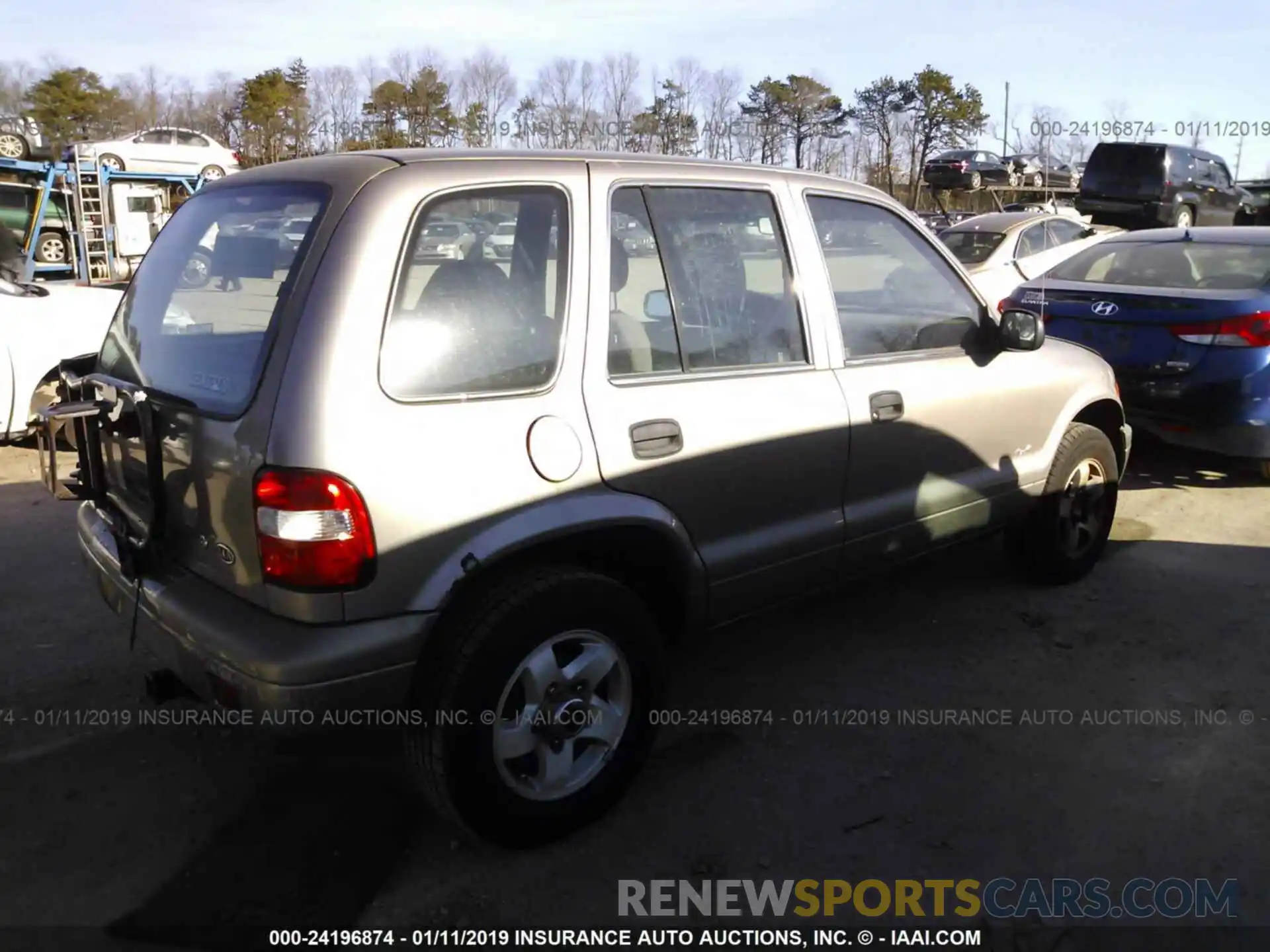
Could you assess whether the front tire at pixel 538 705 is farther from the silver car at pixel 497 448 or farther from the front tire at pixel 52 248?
the front tire at pixel 52 248

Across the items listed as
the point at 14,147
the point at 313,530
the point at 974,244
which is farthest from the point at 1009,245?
the point at 14,147

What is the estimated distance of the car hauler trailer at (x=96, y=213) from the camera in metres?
18.2

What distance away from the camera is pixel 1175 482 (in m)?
6.74

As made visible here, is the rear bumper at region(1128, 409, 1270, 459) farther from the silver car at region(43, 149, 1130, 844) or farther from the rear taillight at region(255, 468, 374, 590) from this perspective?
the rear taillight at region(255, 468, 374, 590)

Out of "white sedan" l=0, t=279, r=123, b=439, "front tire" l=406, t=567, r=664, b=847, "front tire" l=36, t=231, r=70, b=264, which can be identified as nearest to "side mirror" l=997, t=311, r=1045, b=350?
"front tire" l=406, t=567, r=664, b=847

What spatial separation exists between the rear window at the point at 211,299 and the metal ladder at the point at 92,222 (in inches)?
697

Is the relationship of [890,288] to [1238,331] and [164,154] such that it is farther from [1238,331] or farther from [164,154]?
[164,154]

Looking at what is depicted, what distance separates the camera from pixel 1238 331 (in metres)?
5.96

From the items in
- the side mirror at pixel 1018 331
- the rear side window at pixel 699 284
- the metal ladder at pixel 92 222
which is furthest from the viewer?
the metal ladder at pixel 92 222

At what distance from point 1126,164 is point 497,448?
68.0ft

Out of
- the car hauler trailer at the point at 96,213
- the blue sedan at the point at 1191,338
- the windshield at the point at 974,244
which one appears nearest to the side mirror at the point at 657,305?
the blue sedan at the point at 1191,338

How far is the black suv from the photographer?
19500mm

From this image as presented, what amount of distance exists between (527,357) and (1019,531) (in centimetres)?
294

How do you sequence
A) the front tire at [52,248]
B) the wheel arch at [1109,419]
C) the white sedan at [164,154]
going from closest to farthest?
1. the wheel arch at [1109,419]
2. the front tire at [52,248]
3. the white sedan at [164,154]
